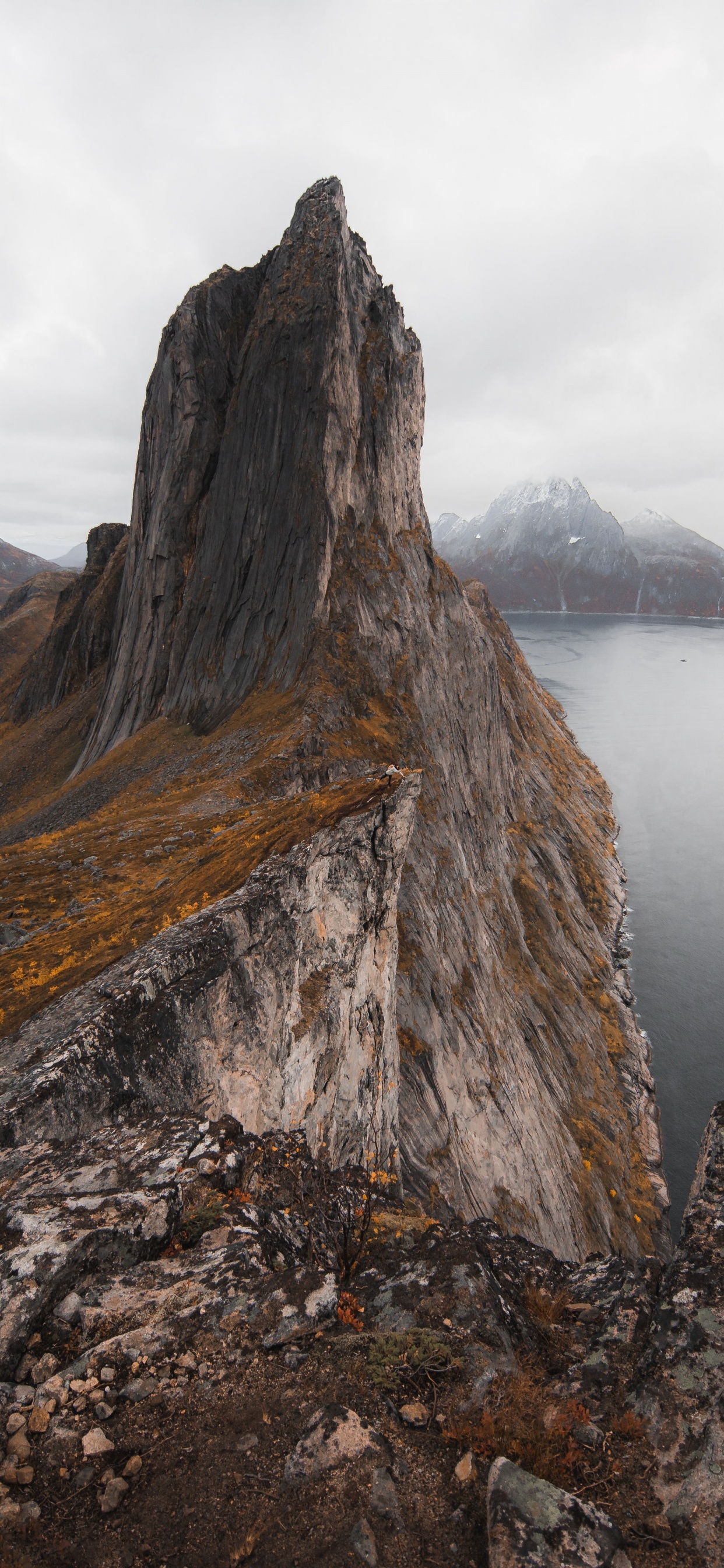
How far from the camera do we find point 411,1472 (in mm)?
5117

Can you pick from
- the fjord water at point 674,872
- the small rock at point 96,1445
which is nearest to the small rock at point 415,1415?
the small rock at point 96,1445

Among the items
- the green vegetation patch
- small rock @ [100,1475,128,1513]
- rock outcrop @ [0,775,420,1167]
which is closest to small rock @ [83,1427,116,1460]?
small rock @ [100,1475,128,1513]

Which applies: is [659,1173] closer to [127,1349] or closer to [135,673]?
[127,1349]

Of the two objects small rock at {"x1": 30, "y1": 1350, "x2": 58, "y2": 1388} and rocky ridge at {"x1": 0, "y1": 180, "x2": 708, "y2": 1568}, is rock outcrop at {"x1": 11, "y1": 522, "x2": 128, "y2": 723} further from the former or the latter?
small rock at {"x1": 30, "y1": 1350, "x2": 58, "y2": 1388}

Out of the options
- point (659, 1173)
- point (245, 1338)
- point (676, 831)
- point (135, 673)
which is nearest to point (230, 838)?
point (245, 1338)

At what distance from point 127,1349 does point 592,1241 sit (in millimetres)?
32451

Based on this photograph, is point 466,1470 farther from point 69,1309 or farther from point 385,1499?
point 69,1309

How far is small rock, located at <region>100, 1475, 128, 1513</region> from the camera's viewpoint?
14.7 ft

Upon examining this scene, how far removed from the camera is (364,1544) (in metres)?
4.59

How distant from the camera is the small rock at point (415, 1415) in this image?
550 cm

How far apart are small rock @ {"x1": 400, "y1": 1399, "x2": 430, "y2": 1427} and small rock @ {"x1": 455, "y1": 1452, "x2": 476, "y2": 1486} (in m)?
0.44

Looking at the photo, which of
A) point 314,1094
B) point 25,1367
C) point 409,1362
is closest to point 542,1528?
point 409,1362

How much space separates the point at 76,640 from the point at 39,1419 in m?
63.1

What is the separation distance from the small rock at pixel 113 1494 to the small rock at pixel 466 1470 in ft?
8.49
